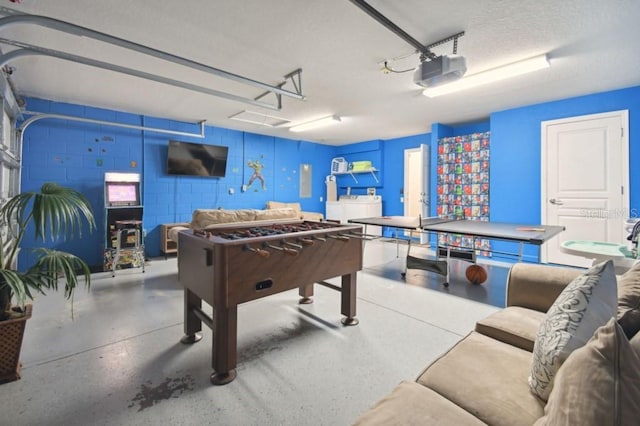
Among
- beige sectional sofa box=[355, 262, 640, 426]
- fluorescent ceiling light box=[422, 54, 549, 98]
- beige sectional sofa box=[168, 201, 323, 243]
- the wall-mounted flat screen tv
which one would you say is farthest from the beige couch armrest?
Result: the wall-mounted flat screen tv

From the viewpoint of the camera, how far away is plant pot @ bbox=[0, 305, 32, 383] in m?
1.73

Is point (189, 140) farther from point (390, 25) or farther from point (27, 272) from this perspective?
point (390, 25)

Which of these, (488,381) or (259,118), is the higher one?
(259,118)

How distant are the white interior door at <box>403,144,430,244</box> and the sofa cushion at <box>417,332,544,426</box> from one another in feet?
14.4

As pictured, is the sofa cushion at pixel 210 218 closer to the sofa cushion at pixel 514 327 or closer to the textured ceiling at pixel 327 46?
the textured ceiling at pixel 327 46

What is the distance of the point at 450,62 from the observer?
248cm

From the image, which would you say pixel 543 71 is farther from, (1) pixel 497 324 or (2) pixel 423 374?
(2) pixel 423 374

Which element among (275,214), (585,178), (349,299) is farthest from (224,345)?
(585,178)

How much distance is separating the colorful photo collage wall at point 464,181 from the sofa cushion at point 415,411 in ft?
15.9

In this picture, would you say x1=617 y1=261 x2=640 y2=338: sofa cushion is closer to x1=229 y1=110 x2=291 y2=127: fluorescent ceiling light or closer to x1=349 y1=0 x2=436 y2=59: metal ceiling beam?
x1=349 y1=0 x2=436 y2=59: metal ceiling beam

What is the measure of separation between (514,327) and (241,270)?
159cm

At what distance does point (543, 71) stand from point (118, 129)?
6437 mm

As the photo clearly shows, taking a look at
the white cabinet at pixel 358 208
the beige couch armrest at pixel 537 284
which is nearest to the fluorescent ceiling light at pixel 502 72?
the beige couch armrest at pixel 537 284

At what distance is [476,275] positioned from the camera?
377cm
